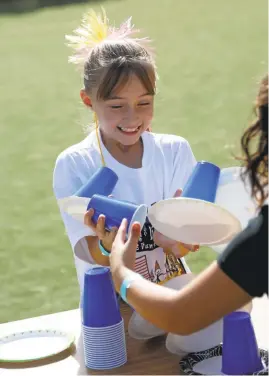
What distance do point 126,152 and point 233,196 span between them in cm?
58

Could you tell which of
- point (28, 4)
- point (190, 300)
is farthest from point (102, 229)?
point (28, 4)

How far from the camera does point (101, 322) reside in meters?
2.51

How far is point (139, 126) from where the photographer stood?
2.90 metres

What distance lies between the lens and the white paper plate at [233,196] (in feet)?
8.24

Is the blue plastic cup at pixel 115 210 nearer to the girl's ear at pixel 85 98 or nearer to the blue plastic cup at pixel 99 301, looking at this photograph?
the blue plastic cup at pixel 99 301

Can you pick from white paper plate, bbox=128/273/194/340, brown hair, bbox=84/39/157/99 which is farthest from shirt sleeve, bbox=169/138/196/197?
white paper plate, bbox=128/273/194/340

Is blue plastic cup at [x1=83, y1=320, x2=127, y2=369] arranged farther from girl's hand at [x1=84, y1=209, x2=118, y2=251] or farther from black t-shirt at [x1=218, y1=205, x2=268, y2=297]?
black t-shirt at [x1=218, y1=205, x2=268, y2=297]

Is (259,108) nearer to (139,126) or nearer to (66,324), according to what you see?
(139,126)

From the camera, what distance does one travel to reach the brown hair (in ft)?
9.50

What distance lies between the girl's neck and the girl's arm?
0.91 meters

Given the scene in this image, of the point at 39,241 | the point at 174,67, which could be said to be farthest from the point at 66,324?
the point at 174,67

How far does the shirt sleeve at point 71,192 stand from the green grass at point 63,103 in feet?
1.04

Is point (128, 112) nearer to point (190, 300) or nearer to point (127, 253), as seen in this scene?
point (127, 253)

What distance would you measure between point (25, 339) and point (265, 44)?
7208mm
